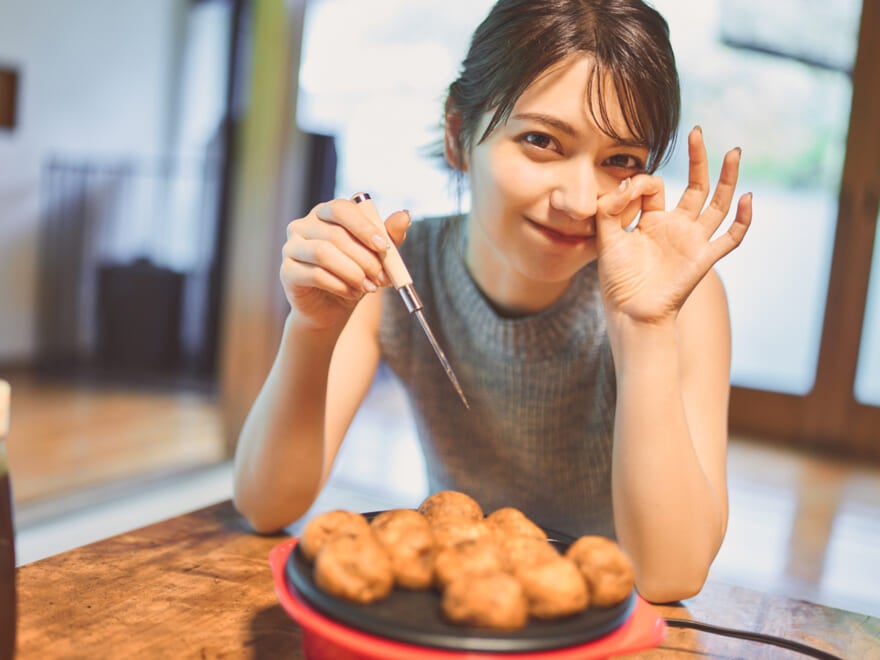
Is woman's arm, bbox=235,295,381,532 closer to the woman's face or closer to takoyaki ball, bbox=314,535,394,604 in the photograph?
the woman's face

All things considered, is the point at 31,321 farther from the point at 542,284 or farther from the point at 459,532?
the point at 459,532

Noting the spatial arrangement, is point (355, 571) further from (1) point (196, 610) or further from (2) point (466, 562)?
(1) point (196, 610)

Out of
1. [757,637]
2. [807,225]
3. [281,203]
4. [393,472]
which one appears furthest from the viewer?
[807,225]

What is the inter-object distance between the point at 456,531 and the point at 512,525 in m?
0.05

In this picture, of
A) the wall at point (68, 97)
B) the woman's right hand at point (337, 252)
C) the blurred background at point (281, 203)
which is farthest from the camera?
the wall at point (68, 97)

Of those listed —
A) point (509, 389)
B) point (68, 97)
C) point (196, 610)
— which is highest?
point (68, 97)

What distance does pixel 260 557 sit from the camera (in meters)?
0.77

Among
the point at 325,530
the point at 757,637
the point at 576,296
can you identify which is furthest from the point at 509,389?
the point at 325,530

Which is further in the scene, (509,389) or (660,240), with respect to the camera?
(509,389)

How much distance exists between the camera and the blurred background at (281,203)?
8.43 ft

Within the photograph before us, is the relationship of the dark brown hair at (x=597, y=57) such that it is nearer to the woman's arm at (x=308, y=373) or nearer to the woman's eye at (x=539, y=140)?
the woman's eye at (x=539, y=140)

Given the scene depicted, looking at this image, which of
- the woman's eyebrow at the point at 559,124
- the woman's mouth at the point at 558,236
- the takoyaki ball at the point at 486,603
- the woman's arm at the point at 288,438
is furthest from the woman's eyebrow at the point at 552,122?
the takoyaki ball at the point at 486,603

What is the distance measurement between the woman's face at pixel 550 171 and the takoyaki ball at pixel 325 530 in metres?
0.45

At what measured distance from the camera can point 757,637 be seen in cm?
66
